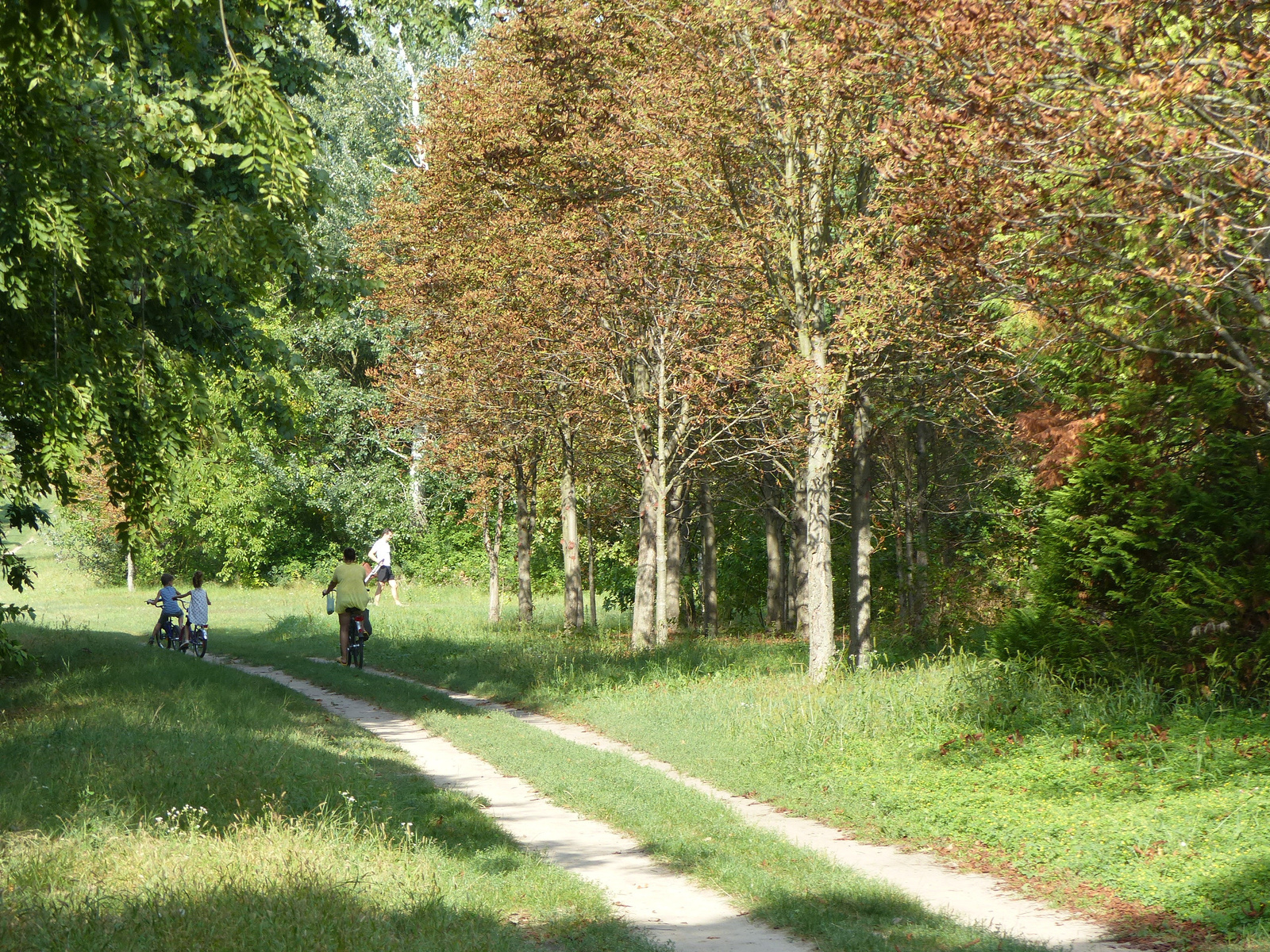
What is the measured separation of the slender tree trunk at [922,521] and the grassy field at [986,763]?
4497 mm

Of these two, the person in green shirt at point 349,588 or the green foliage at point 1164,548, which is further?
the person in green shirt at point 349,588

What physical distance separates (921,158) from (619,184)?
9640mm

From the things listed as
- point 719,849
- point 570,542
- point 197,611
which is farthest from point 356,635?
point 719,849

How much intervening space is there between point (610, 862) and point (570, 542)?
18140mm

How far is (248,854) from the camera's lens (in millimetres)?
6891

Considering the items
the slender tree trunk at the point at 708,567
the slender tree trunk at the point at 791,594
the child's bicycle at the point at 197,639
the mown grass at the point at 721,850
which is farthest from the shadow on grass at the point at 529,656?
the mown grass at the point at 721,850

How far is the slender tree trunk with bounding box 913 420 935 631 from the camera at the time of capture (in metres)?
21.6

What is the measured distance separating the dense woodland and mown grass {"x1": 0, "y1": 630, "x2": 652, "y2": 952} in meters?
2.35

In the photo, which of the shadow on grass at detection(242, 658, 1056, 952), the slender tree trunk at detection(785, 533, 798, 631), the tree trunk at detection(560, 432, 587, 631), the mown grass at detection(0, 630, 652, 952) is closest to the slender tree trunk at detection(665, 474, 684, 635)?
the tree trunk at detection(560, 432, 587, 631)

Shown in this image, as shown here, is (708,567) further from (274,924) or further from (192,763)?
(274,924)

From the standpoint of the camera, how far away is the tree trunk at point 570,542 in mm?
25781

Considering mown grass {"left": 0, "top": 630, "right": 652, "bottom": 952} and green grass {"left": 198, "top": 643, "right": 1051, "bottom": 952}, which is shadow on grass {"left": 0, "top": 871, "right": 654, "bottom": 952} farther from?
green grass {"left": 198, "top": 643, "right": 1051, "bottom": 952}

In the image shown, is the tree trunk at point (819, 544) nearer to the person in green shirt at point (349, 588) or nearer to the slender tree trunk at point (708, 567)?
the person in green shirt at point (349, 588)

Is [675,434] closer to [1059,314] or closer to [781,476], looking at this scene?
[781,476]
